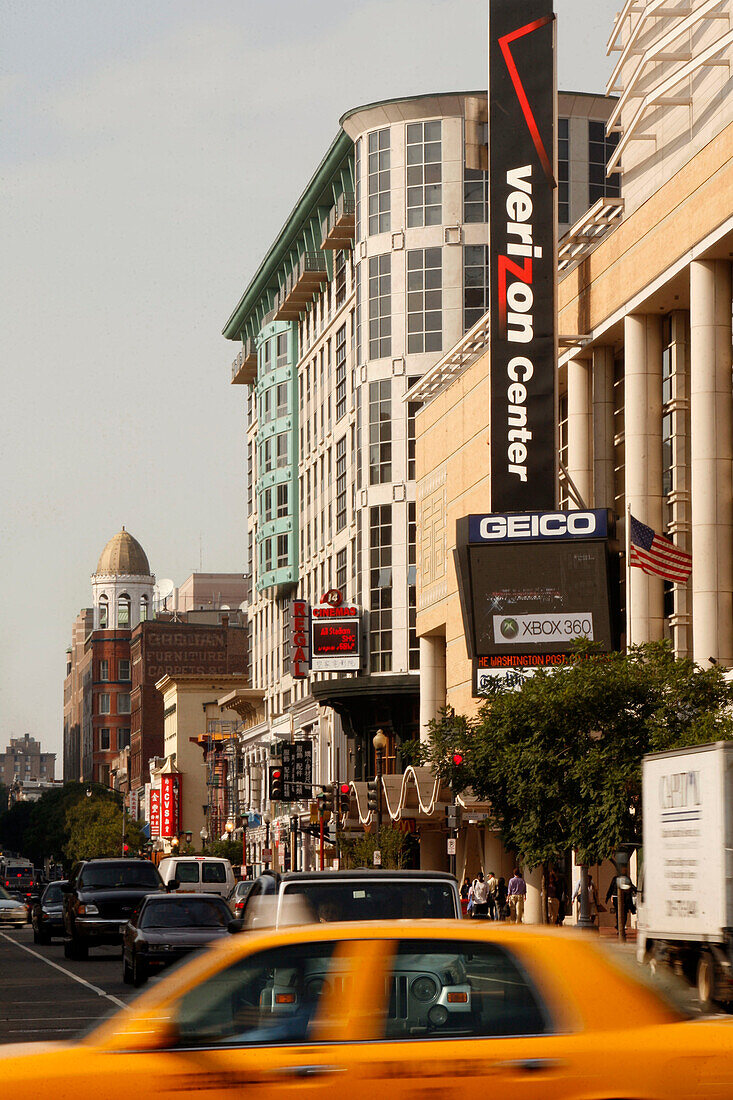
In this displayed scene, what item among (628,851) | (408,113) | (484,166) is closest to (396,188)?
(408,113)

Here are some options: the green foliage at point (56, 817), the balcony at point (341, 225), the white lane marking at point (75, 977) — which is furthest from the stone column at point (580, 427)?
the green foliage at point (56, 817)

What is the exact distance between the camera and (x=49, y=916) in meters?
47.1

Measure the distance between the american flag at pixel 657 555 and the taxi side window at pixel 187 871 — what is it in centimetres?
1525

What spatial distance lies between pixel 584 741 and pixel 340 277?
193ft

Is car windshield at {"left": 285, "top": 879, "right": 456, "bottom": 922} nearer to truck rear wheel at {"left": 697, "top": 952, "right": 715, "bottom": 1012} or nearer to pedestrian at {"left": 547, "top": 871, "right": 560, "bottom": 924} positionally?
truck rear wheel at {"left": 697, "top": 952, "right": 715, "bottom": 1012}

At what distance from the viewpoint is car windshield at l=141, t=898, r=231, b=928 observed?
2688 cm

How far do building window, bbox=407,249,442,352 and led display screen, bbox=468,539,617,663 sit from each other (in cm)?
3273

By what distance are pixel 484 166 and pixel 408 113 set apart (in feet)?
81.1

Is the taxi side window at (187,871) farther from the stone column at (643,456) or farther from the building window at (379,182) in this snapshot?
the building window at (379,182)

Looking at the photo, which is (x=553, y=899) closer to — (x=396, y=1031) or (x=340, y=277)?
(x=396, y=1031)

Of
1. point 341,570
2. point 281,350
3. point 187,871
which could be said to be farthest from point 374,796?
point 281,350

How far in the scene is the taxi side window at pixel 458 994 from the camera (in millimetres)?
8148

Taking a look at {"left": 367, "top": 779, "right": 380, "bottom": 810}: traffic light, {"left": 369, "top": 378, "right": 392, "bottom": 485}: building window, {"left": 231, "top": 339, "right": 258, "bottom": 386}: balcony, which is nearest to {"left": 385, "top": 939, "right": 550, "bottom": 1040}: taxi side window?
{"left": 367, "top": 779, "right": 380, "bottom": 810}: traffic light

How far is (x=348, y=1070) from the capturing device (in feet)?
26.2
